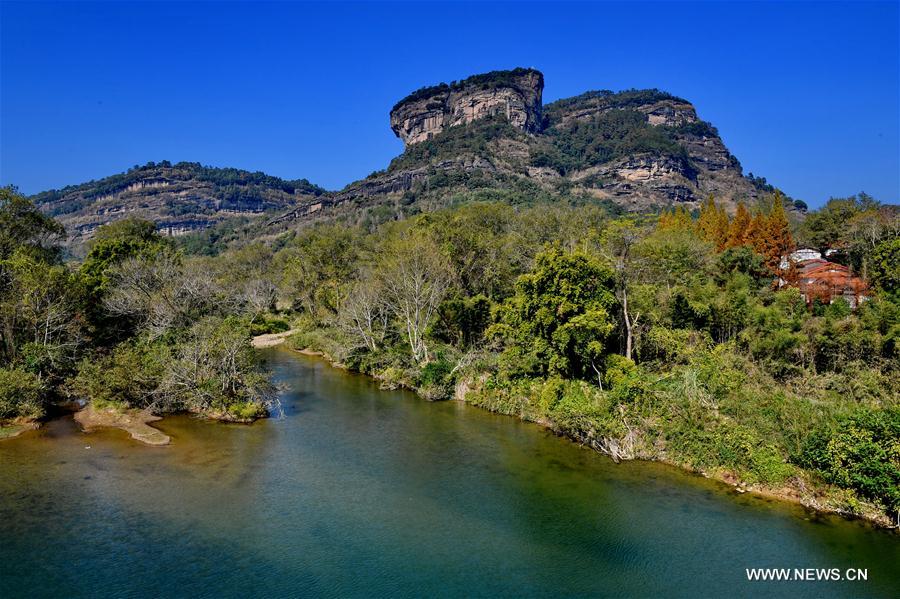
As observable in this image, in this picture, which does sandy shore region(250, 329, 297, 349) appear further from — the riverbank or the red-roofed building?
the red-roofed building

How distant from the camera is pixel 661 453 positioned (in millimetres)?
23688

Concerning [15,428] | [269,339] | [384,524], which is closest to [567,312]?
[384,524]

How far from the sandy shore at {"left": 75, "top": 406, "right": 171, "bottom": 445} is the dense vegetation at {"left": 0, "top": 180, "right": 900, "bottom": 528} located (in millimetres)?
703

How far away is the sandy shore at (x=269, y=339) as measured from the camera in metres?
56.3

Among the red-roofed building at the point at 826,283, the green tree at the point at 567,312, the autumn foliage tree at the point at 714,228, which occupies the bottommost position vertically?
the green tree at the point at 567,312

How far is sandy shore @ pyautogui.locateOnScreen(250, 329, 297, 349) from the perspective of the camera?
5631 centimetres

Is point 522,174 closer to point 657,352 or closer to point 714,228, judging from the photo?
point 714,228

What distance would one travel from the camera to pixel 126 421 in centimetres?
2795

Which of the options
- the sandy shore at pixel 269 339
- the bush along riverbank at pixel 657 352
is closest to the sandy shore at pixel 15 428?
the bush along riverbank at pixel 657 352

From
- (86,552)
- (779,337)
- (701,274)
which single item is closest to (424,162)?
(701,274)

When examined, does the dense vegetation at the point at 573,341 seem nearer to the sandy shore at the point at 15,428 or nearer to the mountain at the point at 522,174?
the sandy shore at the point at 15,428

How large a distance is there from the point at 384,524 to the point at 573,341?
15.3 meters

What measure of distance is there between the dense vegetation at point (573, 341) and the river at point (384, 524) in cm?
202

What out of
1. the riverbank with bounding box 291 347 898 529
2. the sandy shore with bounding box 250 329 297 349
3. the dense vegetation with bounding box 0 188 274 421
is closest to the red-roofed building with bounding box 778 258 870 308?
the riverbank with bounding box 291 347 898 529
